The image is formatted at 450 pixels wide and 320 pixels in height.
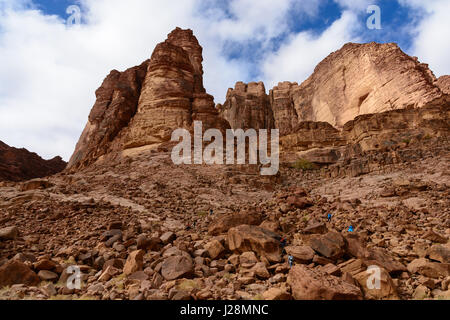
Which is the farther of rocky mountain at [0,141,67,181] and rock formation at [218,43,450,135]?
rocky mountain at [0,141,67,181]

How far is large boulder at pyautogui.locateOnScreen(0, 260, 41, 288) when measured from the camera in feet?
15.9

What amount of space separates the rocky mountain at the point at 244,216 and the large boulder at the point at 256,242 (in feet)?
0.11

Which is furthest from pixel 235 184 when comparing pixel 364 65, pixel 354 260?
pixel 364 65

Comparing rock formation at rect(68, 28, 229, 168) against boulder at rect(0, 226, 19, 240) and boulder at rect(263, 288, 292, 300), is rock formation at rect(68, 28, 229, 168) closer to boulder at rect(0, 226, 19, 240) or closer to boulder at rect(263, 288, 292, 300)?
boulder at rect(0, 226, 19, 240)

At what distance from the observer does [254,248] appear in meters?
6.16

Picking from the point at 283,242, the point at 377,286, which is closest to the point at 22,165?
the point at 283,242

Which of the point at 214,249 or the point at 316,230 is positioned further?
the point at 316,230

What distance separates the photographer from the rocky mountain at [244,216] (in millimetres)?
4746

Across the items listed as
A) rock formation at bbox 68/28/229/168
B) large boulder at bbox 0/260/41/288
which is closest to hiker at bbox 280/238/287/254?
large boulder at bbox 0/260/41/288

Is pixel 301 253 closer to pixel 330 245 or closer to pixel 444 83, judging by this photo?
pixel 330 245

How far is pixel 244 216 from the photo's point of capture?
846cm

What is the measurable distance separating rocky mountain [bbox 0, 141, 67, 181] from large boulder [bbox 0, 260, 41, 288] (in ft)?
128

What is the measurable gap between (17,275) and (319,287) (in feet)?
20.3

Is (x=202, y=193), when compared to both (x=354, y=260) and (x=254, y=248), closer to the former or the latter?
(x=254, y=248)
